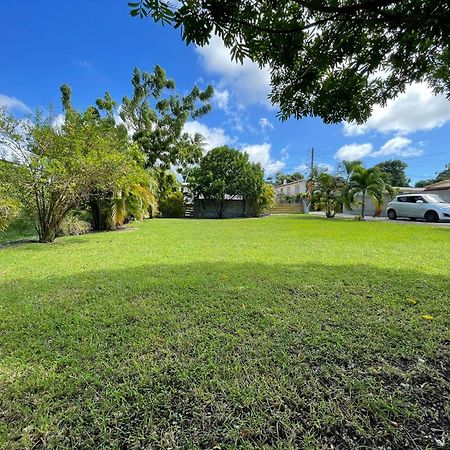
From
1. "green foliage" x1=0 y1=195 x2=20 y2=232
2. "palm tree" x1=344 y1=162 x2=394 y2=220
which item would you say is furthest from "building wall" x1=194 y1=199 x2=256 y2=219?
"green foliage" x1=0 y1=195 x2=20 y2=232

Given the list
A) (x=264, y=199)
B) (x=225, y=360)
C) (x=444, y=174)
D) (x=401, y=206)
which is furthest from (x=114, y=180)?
(x=444, y=174)

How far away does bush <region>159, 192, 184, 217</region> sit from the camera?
67.6 ft

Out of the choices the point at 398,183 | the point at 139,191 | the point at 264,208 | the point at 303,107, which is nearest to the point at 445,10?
the point at 303,107

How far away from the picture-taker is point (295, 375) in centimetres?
187

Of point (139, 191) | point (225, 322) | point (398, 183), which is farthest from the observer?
point (398, 183)

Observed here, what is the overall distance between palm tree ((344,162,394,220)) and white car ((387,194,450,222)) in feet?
4.22

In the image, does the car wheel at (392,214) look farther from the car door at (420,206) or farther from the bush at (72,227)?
the bush at (72,227)

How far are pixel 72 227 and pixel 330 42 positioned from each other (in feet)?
33.2

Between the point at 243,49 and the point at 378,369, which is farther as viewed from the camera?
the point at 378,369

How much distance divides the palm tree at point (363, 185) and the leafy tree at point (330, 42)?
16237mm

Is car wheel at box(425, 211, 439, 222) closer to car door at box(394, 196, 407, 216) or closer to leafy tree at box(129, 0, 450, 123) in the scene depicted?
car door at box(394, 196, 407, 216)

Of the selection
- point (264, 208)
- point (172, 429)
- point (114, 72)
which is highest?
point (114, 72)

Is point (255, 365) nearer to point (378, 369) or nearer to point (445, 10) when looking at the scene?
point (378, 369)

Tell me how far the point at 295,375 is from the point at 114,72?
287 inches
